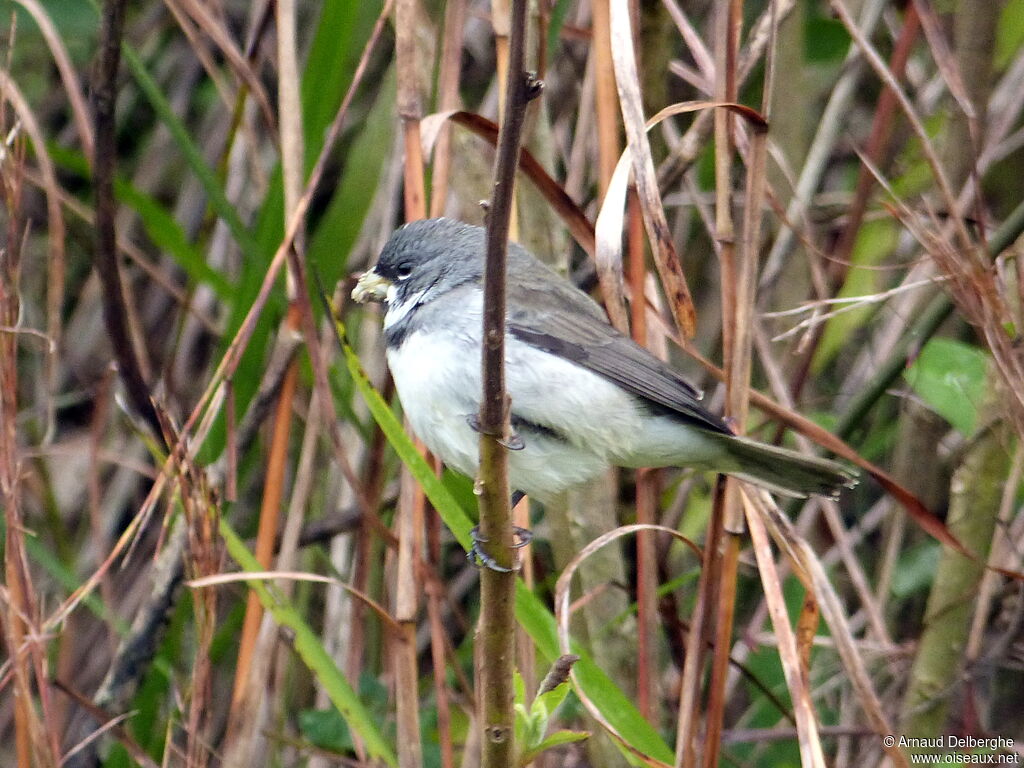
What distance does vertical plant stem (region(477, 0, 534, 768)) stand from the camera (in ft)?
4.83

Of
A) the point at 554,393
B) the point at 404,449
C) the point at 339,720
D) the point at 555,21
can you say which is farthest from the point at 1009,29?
the point at 339,720

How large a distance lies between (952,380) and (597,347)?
2.95ft

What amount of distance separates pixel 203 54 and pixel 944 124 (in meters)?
2.26

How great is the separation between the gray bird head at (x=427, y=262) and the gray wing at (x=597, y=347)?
0.17 meters

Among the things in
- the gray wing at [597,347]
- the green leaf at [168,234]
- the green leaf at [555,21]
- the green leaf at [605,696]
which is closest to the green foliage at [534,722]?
the green leaf at [605,696]

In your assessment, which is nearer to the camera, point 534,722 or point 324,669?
point 534,722

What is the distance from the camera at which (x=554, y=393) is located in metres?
2.62

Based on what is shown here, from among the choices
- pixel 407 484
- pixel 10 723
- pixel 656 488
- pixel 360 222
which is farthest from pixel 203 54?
pixel 10 723

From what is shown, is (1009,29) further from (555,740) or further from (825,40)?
(555,740)

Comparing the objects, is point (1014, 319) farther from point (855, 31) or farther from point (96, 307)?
point (96, 307)

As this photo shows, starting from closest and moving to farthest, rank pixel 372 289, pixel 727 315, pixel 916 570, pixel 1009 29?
pixel 727 315 → pixel 372 289 → pixel 1009 29 → pixel 916 570

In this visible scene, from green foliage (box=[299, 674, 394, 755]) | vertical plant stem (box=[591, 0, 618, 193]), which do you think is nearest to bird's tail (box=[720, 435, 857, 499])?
vertical plant stem (box=[591, 0, 618, 193])

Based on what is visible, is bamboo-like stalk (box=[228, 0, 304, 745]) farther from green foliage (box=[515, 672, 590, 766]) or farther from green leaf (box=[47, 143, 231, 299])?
green foliage (box=[515, 672, 590, 766])

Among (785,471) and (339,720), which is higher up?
(785,471)
